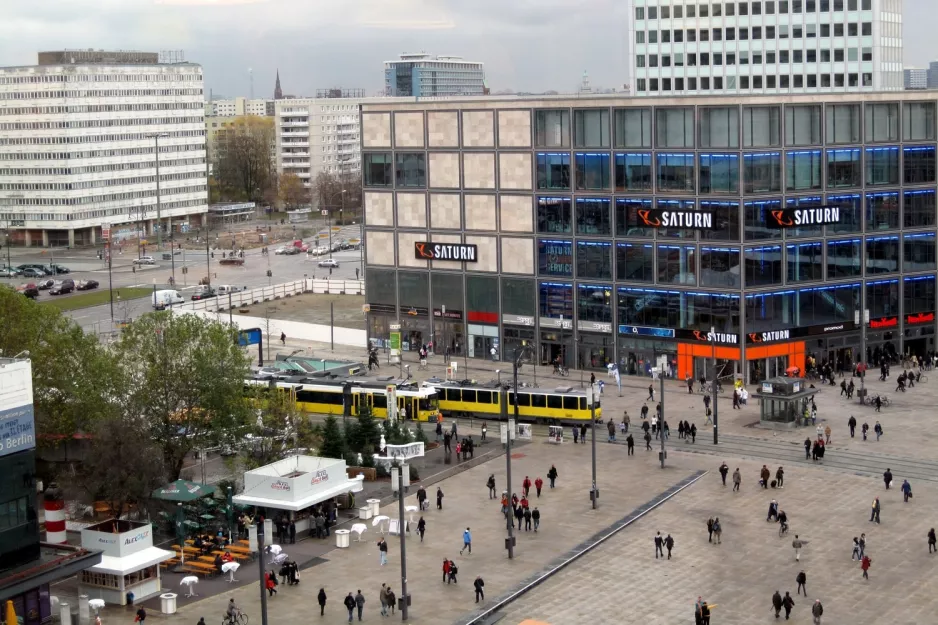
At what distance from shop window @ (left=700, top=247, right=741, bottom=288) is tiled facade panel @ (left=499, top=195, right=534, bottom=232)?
1352cm

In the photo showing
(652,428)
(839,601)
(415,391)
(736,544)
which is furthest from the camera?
(415,391)

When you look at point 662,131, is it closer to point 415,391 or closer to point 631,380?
point 631,380

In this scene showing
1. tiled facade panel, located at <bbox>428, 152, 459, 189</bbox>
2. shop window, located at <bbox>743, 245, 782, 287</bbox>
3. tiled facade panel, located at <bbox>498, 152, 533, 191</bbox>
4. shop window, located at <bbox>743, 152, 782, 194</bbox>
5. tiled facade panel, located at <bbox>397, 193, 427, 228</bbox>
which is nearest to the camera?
shop window, located at <bbox>743, 152, 782, 194</bbox>

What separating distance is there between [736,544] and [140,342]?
31.1 metres

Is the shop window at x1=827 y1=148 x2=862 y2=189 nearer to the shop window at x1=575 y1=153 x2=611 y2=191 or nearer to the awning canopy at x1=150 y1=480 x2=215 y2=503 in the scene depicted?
the shop window at x1=575 y1=153 x2=611 y2=191

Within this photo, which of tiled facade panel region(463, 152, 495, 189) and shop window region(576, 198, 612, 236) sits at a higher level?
tiled facade panel region(463, 152, 495, 189)

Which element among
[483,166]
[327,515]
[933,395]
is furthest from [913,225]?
[327,515]

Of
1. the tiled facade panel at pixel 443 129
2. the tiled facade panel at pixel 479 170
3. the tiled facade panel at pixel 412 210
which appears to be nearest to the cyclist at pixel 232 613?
the tiled facade panel at pixel 479 170

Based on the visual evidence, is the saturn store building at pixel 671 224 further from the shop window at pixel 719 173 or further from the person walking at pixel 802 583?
the person walking at pixel 802 583

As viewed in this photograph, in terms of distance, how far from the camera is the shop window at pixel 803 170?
9431cm

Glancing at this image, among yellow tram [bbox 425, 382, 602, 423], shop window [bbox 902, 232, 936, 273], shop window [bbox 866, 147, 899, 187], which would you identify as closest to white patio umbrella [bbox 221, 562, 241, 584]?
yellow tram [bbox 425, 382, 602, 423]

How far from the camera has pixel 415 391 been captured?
85.3 m

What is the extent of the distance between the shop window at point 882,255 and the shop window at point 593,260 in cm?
1851

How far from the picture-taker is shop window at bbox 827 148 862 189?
95875mm
